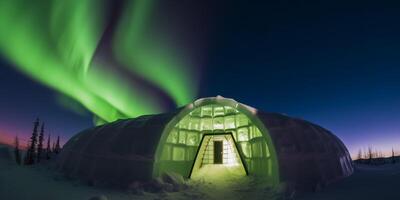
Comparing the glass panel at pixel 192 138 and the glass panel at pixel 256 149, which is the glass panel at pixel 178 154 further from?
the glass panel at pixel 256 149

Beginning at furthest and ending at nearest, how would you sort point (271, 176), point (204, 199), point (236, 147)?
point (236, 147) < point (271, 176) < point (204, 199)

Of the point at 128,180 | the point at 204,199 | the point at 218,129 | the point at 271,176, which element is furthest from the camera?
the point at 218,129

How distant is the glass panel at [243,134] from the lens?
19797 mm

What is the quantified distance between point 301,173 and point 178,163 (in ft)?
24.6

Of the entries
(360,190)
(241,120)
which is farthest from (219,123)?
(360,190)

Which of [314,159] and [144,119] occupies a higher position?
[144,119]

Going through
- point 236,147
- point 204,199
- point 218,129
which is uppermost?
point 218,129

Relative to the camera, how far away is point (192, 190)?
1457cm

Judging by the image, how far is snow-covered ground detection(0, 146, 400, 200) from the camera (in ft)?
36.7

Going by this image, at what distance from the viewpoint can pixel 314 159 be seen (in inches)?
583

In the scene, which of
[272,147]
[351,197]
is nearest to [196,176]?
[272,147]

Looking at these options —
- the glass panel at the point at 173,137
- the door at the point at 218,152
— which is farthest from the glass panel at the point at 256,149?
the glass panel at the point at 173,137

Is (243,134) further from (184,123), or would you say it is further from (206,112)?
(184,123)

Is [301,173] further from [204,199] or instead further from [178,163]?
[178,163]
